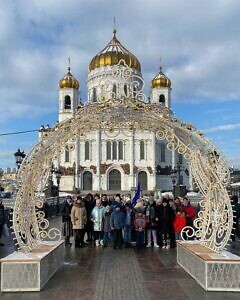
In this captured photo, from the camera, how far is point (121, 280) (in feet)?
29.2

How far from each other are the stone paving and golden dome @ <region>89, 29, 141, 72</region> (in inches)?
2126

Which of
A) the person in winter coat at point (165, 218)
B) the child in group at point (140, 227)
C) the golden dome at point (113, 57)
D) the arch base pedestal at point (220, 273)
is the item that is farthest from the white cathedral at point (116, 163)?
the arch base pedestal at point (220, 273)

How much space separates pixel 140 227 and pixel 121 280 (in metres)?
4.96

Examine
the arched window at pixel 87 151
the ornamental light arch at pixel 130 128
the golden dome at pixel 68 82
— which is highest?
the golden dome at pixel 68 82

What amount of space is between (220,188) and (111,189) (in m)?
51.8

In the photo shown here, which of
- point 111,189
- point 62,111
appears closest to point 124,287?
point 111,189

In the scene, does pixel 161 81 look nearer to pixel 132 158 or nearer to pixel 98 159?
pixel 132 158

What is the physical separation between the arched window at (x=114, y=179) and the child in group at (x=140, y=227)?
4704 cm

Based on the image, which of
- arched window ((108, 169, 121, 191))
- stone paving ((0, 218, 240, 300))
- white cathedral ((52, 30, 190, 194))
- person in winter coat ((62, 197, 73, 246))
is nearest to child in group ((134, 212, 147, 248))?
stone paving ((0, 218, 240, 300))

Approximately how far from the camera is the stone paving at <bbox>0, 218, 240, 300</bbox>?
7656mm

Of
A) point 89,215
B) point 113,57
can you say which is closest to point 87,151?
point 113,57

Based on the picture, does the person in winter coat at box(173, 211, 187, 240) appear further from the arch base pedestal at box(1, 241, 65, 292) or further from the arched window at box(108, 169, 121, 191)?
the arched window at box(108, 169, 121, 191)

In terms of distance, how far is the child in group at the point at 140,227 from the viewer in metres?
13.8

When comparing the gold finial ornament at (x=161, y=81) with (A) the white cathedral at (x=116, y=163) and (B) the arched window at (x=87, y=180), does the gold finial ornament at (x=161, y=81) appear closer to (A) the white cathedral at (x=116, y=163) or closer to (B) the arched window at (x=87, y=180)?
(A) the white cathedral at (x=116, y=163)
